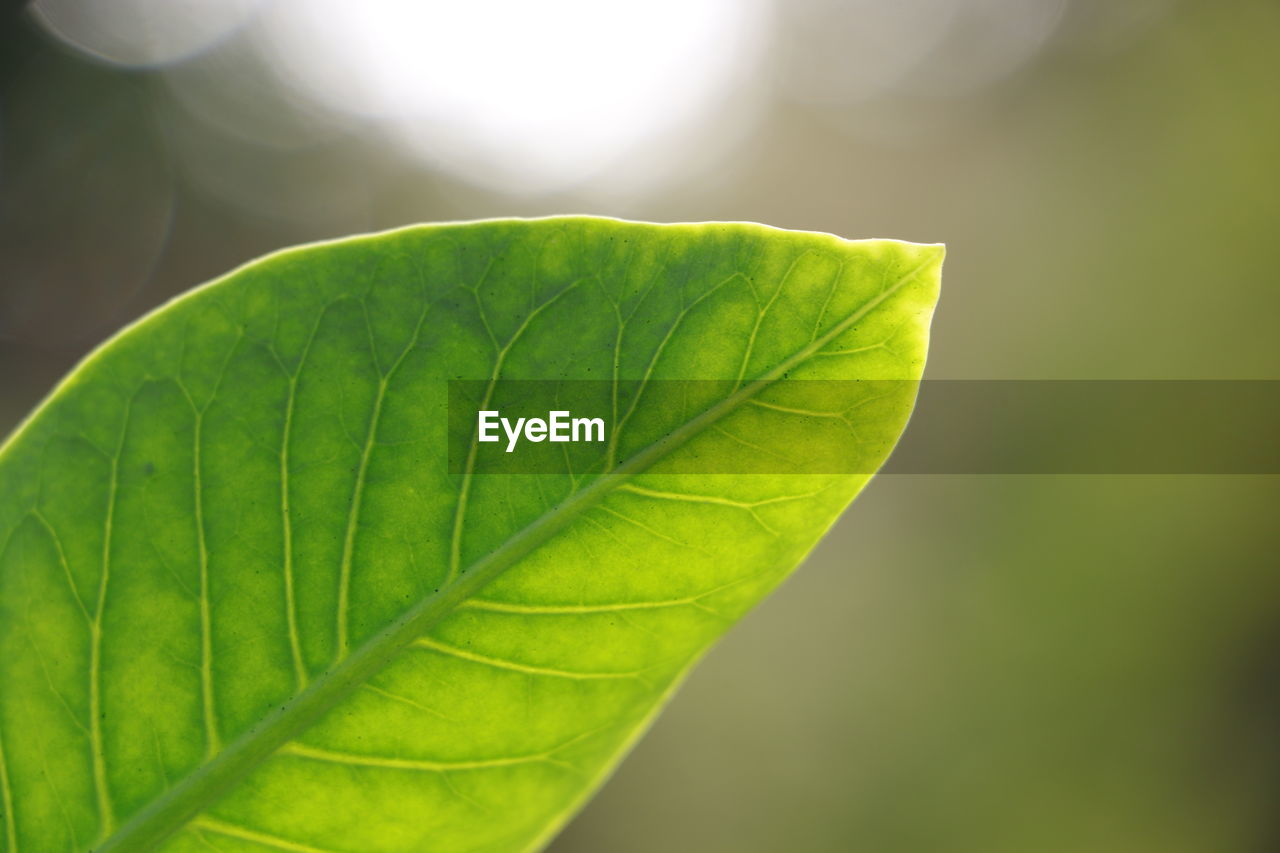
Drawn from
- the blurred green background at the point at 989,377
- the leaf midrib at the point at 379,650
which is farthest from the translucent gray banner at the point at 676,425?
the blurred green background at the point at 989,377

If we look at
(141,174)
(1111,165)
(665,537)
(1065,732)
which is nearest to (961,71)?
(1111,165)

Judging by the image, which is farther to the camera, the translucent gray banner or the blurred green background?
the blurred green background

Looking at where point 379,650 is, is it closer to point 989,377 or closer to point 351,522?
point 351,522

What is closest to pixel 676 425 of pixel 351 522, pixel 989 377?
pixel 351 522

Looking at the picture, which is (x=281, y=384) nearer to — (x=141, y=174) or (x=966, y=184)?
(x=966, y=184)

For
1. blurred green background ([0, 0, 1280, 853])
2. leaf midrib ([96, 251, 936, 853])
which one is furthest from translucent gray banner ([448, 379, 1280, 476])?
blurred green background ([0, 0, 1280, 853])

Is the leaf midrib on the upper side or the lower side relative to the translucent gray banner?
lower

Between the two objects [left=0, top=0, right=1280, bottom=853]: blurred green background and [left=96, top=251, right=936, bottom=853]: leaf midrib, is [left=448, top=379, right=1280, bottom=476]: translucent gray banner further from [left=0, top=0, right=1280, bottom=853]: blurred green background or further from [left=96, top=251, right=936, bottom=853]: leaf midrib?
[left=0, top=0, right=1280, bottom=853]: blurred green background

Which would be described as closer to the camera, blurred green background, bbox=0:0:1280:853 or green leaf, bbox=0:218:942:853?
green leaf, bbox=0:218:942:853
